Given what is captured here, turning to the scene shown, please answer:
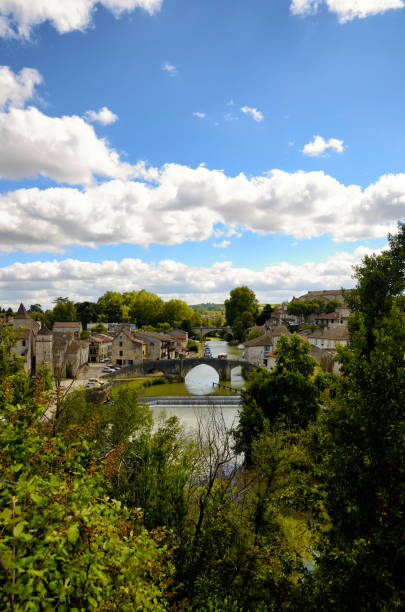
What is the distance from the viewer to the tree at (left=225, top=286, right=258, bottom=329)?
105231 millimetres

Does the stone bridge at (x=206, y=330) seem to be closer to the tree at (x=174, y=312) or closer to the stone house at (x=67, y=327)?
the tree at (x=174, y=312)

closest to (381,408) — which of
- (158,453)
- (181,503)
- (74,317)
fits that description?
(181,503)

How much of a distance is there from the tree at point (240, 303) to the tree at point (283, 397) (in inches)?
3133

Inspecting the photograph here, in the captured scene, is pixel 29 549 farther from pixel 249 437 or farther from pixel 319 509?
pixel 249 437

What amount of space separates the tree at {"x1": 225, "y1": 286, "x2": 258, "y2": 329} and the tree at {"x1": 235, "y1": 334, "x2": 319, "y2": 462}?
7957 cm

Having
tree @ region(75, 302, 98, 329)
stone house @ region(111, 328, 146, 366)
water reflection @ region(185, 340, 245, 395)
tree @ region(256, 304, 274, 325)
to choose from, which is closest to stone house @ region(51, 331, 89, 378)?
stone house @ region(111, 328, 146, 366)

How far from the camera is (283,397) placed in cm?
2189

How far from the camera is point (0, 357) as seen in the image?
44.2 feet

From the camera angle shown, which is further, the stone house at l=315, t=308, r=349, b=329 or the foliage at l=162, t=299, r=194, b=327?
the foliage at l=162, t=299, r=194, b=327

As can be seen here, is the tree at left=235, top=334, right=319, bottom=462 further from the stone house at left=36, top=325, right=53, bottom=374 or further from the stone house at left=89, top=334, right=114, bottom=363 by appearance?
the stone house at left=89, top=334, right=114, bottom=363

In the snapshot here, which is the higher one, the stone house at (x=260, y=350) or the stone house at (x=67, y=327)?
the stone house at (x=67, y=327)

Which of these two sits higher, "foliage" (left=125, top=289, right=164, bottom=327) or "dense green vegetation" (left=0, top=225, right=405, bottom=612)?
"foliage" (left=125, top=289, right=164, bottom=327)

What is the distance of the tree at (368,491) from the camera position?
19.7ft

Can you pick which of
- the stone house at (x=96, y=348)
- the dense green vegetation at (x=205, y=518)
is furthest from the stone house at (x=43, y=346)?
the dense green vegetation at (x=205, y=518)
